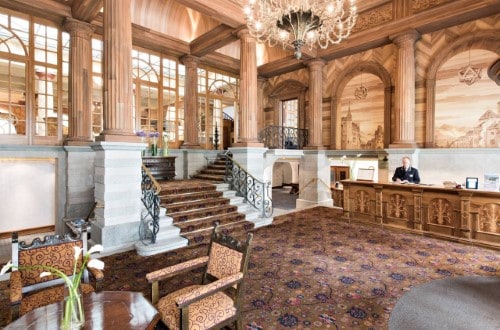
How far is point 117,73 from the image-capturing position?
499 centimetres

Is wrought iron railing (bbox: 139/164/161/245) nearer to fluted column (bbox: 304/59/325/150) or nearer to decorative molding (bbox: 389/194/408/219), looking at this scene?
decorative molding (bbox: 389/194/408/219)

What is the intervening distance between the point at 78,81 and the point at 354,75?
919 centimetres

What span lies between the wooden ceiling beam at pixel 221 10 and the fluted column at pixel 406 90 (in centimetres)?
488

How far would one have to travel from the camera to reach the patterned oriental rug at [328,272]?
291cm

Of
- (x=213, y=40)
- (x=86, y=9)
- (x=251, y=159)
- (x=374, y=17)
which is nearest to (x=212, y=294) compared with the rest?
(x=251, y=159)

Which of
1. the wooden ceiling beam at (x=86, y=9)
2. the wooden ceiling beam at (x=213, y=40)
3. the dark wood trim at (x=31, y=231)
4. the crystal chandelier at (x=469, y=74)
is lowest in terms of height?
the dark wood trim at (x=31, y=231)

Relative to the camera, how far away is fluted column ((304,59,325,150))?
988 centimetres

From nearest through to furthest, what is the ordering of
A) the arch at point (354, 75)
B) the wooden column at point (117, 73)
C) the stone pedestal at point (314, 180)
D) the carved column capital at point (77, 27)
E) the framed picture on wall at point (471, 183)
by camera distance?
1. the wooden column at point (117, 73)
2. the framed picture on wall at point (471, 183)
3. the carved column capital at point (77, 27)
4. the arch at point (354, 75)
5. the stone pedestal at point (314, 180)

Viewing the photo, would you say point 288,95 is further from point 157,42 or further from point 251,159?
point 157,42

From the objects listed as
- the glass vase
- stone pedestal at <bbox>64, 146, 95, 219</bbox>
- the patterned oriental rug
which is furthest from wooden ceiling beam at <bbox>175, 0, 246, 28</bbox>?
the glass vase

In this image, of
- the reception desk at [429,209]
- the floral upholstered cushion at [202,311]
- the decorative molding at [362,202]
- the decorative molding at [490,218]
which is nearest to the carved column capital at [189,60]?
the reception desk at [429,209]

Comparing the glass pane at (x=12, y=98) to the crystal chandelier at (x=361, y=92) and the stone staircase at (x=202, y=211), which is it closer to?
the stone staircase at (x=202, y=211)

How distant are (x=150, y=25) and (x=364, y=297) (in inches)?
407

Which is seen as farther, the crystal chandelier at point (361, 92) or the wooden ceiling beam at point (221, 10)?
the crystal chandelier at point (361, 92)
